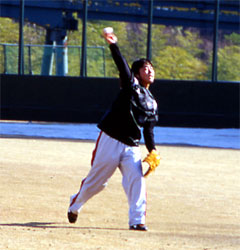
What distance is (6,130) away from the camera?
1977 cm

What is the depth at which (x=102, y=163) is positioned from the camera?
730cm

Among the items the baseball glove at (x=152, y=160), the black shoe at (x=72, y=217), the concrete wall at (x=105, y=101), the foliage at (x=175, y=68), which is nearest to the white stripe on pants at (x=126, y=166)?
the baseball glove at (x=152, y=160)

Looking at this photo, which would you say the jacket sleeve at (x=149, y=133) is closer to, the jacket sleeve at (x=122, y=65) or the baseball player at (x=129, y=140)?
the baseball player at (x=129, y=140)

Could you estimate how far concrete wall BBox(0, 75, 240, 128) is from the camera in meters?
21.6

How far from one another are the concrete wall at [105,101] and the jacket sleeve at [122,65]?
47.2 feet

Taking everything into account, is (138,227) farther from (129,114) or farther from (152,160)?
(129,114)

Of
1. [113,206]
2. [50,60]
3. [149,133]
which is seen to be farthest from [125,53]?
[149,133]

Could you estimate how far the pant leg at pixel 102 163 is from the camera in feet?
23.9

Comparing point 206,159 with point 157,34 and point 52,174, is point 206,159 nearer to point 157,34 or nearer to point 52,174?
point 52,174

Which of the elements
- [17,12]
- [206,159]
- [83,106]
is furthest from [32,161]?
[17,12]

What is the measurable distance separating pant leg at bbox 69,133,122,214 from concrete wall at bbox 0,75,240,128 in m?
14.2

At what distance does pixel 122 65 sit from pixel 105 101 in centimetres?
1453

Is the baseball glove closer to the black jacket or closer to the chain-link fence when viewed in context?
the black jacket

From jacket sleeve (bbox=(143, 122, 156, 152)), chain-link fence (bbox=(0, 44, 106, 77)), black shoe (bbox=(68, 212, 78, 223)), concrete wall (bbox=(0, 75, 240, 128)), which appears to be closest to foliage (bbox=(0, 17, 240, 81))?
chain-link fence (bbox=(0, 44, 106, 77))
